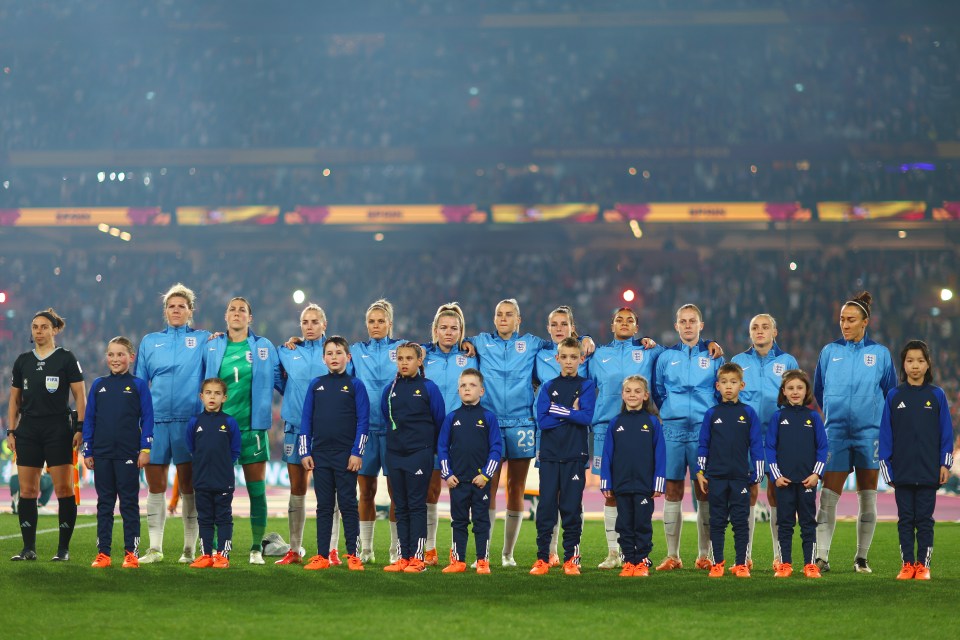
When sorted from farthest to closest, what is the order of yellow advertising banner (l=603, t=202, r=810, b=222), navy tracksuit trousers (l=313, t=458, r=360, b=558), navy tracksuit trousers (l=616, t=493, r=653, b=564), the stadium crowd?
yellow advertising banner (l=603, t=202, r=810, b=222), the stadium crowd, navy tracksuit trousers (l=313, t=458, r=360, b=558), navy tracksuit trousers (l=616, t=493, r=653, b=564)

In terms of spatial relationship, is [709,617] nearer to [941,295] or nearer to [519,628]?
[519,628]

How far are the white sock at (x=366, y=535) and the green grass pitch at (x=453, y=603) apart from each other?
1.21ft

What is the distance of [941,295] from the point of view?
33.5 m

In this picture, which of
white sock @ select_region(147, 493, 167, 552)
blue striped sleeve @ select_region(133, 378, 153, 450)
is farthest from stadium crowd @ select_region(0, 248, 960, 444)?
blue striped sleeve @ select_region(133, 378, 153, 450)

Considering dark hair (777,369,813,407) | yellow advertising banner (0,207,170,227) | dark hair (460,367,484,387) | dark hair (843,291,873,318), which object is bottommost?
dark hair (777,369,813,407)

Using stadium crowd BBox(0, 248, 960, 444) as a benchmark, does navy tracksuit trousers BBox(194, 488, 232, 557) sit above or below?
below

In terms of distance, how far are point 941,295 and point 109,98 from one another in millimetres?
31107

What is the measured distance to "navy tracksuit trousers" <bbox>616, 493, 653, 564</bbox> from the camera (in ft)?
27.0

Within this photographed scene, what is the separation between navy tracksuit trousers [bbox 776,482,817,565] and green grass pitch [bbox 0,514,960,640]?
237 millimetres

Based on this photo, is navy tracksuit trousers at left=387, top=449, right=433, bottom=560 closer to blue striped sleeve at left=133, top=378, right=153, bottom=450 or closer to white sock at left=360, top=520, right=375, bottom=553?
white sock at left=360, top=520, right=375, bottom=553

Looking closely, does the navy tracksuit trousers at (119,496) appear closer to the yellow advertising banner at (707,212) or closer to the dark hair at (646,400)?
the dark hair at (646,400)

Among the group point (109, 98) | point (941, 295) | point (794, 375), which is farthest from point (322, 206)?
point (794, 375)

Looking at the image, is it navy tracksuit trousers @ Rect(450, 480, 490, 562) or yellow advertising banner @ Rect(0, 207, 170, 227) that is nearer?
navy tracksuit trousers @ Rect(450, 480, 490, 562)

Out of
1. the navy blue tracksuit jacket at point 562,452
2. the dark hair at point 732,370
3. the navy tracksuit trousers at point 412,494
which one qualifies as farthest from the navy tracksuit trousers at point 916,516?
the navy tracksuit trousers at point 412,494
